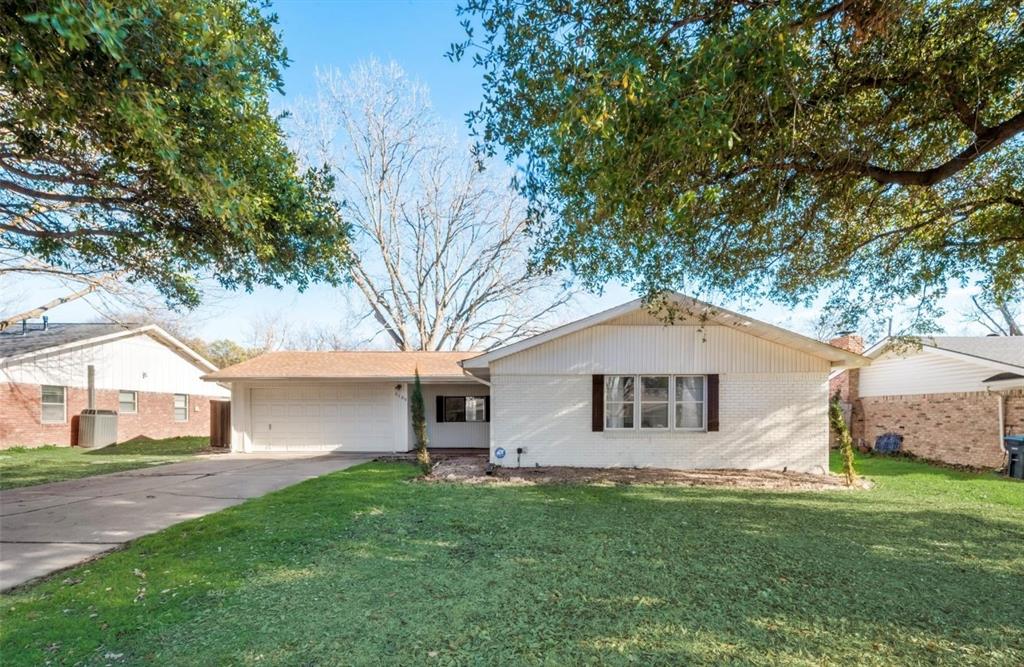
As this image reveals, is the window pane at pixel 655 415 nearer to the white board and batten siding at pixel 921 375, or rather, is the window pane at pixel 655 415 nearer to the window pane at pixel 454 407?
the white board and batten siding at pixel 921 375

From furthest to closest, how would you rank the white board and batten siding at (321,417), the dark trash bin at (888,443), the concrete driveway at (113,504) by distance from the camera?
the dark trash bin at (888,443) → the white board and batten siding at (321,417) → the concrete driveway at (113,504)

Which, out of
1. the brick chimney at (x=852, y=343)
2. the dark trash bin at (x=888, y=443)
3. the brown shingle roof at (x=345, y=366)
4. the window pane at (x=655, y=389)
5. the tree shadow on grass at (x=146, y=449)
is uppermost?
the brick chimney at (x=852, y=343)

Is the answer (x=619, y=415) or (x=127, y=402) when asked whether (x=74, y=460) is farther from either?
(x=619, y=415)

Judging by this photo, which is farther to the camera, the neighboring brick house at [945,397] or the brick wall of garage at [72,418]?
the brick wall of garage at [72,418]

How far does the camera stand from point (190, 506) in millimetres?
7922

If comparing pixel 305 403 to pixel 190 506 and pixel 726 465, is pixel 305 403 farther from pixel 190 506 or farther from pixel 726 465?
pixel 726 465

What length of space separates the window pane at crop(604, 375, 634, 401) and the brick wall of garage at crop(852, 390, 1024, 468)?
30.8 ft

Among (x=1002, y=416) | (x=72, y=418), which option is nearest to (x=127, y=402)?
(x=72, y=418)

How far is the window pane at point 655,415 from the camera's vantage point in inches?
474

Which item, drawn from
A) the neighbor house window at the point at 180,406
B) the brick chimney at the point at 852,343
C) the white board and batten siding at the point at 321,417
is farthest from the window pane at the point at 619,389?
the neighbor house window at the point at 180,406

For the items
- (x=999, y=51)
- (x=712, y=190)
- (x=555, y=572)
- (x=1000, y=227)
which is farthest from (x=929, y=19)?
(x=555, y=572)

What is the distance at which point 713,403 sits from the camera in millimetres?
11711

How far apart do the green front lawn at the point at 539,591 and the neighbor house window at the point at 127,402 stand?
57.1ft

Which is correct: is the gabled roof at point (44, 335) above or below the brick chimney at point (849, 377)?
above
